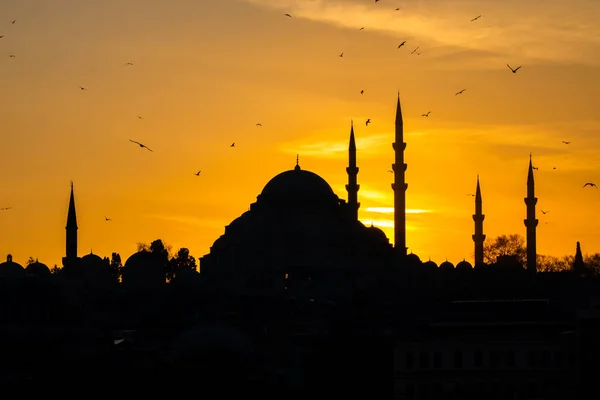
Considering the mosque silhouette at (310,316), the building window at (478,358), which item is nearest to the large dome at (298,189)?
the mosque silhouette at (310,316)

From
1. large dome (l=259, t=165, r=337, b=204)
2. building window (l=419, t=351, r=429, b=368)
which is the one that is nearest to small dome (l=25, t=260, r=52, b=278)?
large dome (l=259, t=165, r=337, b=204)

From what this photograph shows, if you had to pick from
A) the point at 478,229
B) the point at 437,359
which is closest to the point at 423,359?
the point at 437,359

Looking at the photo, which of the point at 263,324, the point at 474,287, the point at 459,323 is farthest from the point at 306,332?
the point at 459,323

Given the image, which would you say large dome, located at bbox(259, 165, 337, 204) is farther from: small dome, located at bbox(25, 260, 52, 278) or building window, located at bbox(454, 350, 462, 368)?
building window, located at bbox(454, 350, 462, 368)

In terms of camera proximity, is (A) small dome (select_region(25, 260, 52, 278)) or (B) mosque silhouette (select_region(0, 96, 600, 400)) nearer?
(B) mosque silhouette (select_region(0, 96, 600, 400))

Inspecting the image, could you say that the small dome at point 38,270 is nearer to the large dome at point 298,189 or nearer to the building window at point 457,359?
the large dome at point 298,189

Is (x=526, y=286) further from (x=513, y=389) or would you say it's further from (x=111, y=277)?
(x=513, y=389)
